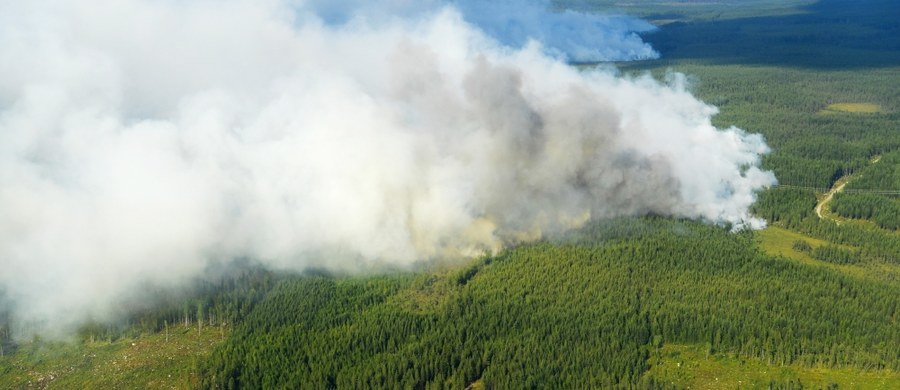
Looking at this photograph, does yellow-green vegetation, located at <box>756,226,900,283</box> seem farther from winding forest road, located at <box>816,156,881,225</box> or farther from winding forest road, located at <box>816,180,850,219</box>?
winding forest road, located at <box>816,180,850,219</box>

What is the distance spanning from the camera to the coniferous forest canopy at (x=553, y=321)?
184ft

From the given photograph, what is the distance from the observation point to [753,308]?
6412cm

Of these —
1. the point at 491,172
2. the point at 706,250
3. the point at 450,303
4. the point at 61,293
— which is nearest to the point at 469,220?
the point at 491,172

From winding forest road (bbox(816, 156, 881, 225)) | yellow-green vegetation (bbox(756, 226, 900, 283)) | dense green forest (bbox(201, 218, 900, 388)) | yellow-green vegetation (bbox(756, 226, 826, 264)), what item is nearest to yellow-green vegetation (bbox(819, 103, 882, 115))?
winding forest road (bbox(816, 156, 881, 225))

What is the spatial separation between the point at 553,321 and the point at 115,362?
3024 centimetres

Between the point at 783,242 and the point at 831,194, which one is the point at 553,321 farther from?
the point at 831,194

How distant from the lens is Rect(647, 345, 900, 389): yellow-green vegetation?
181ft

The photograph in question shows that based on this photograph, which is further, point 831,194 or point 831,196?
point 831,194

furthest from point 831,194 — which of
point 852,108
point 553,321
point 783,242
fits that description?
point 852,108

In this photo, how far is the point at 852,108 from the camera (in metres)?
144

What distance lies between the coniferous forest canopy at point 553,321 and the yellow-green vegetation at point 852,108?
5761cm

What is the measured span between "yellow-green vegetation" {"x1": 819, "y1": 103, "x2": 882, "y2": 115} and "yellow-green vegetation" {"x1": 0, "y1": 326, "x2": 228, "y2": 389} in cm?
11160

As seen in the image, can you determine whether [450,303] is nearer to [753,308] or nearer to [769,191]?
[753,308]

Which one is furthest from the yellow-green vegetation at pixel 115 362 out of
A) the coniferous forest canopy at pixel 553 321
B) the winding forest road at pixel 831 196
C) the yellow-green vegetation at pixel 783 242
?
the winding forest road at pixel 831 196
